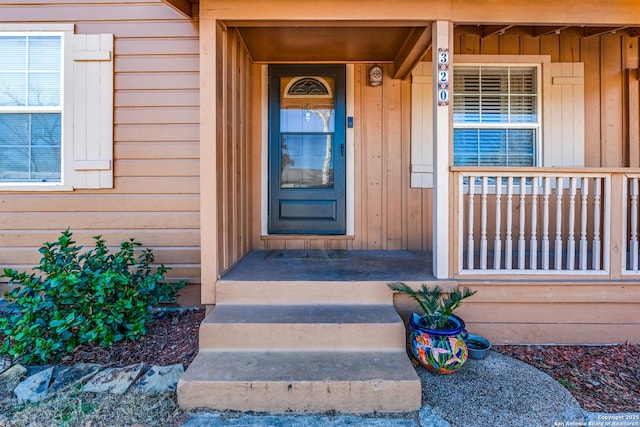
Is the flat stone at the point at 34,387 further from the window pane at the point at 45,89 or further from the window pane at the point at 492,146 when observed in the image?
the window pane at the point at 492,146

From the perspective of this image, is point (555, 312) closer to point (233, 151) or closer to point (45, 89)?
point (233, 151)

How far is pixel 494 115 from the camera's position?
382 cm

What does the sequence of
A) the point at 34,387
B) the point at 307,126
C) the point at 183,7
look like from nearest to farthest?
the point at 34,387 < the point at 183,7 < the point at 307,126

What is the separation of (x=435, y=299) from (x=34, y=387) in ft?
8.05

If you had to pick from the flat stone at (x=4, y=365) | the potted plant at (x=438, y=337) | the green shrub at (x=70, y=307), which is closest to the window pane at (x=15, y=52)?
the green shrub at (x=70, y=307)

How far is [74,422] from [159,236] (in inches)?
71.6

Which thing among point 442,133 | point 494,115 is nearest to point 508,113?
point 494,115

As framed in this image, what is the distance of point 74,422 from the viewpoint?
1849 mm

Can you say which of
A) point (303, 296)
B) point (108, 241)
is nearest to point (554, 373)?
point (303, 296)

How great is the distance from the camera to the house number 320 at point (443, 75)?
8.71 ft

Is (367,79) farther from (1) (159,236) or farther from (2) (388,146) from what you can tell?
(1) (159,236)

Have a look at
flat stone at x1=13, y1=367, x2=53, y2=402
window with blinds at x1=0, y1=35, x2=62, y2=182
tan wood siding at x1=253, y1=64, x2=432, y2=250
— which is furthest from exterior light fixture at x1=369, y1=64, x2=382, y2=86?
flat stone at x1=13, y1=367, x2=53, y2=402

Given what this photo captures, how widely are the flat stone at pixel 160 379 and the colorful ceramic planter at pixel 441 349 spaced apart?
1.47 meters

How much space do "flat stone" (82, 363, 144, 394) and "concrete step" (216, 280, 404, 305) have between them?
2.18 feet
